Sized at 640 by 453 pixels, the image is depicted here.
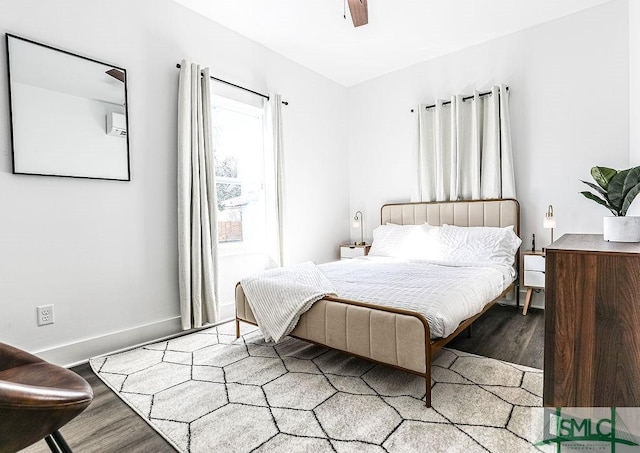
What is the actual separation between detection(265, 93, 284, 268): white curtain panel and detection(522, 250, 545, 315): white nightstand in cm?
247

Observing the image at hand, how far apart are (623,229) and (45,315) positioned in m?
3.33

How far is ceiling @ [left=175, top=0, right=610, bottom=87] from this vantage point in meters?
3.08

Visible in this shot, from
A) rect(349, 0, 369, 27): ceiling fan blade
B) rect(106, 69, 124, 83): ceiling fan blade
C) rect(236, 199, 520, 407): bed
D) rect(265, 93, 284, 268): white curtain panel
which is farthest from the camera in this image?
rect(265, 93, 284, 268): white curtain panel

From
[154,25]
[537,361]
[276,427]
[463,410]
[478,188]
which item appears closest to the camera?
[276,427]

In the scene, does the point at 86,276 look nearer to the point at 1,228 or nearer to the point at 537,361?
the point at 1,228

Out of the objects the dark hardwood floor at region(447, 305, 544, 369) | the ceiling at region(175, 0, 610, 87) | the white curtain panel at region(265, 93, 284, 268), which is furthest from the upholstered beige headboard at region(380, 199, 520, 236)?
the ceiling at region(175, 0, 610, 87)

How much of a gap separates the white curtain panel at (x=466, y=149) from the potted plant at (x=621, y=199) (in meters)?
2.10

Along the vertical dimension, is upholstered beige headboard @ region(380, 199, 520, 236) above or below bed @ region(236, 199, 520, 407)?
above

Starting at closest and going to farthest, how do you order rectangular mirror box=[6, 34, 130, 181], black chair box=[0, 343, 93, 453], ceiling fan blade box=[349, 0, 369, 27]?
black chair box=[0, 343, 93, 453] < rectangular mirror box=[6, 34, 130, 181] < ceiling fan blade box=[349, 0, 369, 27]

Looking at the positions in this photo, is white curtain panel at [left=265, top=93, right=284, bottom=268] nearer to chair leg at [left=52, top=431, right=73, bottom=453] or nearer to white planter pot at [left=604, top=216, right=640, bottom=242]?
chair leg at [left=52, top=431, right=73, bottom=453]

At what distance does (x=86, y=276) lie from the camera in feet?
8.18

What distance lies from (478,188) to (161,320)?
3.43 metres

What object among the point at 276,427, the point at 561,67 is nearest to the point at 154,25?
the point at 276,427

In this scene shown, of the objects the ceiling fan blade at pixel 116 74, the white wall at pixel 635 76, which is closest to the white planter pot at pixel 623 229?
the white wall at pixel 635 76
